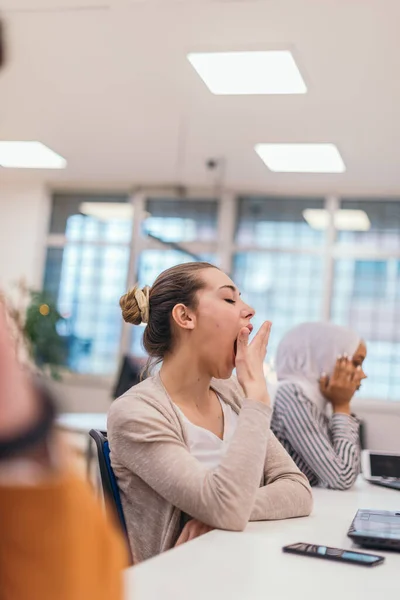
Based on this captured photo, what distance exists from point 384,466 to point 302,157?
183 inches

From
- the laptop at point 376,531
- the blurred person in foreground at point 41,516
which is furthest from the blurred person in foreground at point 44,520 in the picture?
the laptop at point 376,531

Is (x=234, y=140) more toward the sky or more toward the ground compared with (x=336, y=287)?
more toward the sky

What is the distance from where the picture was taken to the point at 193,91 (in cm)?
570

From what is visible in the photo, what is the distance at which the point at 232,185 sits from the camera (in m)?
8.72

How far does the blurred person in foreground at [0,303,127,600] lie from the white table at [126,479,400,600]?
62cm

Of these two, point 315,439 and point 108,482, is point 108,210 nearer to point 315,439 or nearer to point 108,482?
point 315,439

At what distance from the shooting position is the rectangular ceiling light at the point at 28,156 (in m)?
7.22

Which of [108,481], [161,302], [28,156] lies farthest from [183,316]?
[28,156]

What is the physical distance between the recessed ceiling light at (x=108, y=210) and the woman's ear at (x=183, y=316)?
7.42m

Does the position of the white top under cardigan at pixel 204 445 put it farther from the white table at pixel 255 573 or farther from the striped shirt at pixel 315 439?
the striped shirt at pixel 315 439

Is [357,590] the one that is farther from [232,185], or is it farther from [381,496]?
[232,185]

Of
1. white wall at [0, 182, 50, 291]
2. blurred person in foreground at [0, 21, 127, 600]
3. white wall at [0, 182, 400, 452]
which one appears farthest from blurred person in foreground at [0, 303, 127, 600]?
white wall at [0, 182, 50, 291]

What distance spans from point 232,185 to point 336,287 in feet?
5.33

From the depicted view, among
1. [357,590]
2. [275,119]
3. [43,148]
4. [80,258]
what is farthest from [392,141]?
[357,590]
